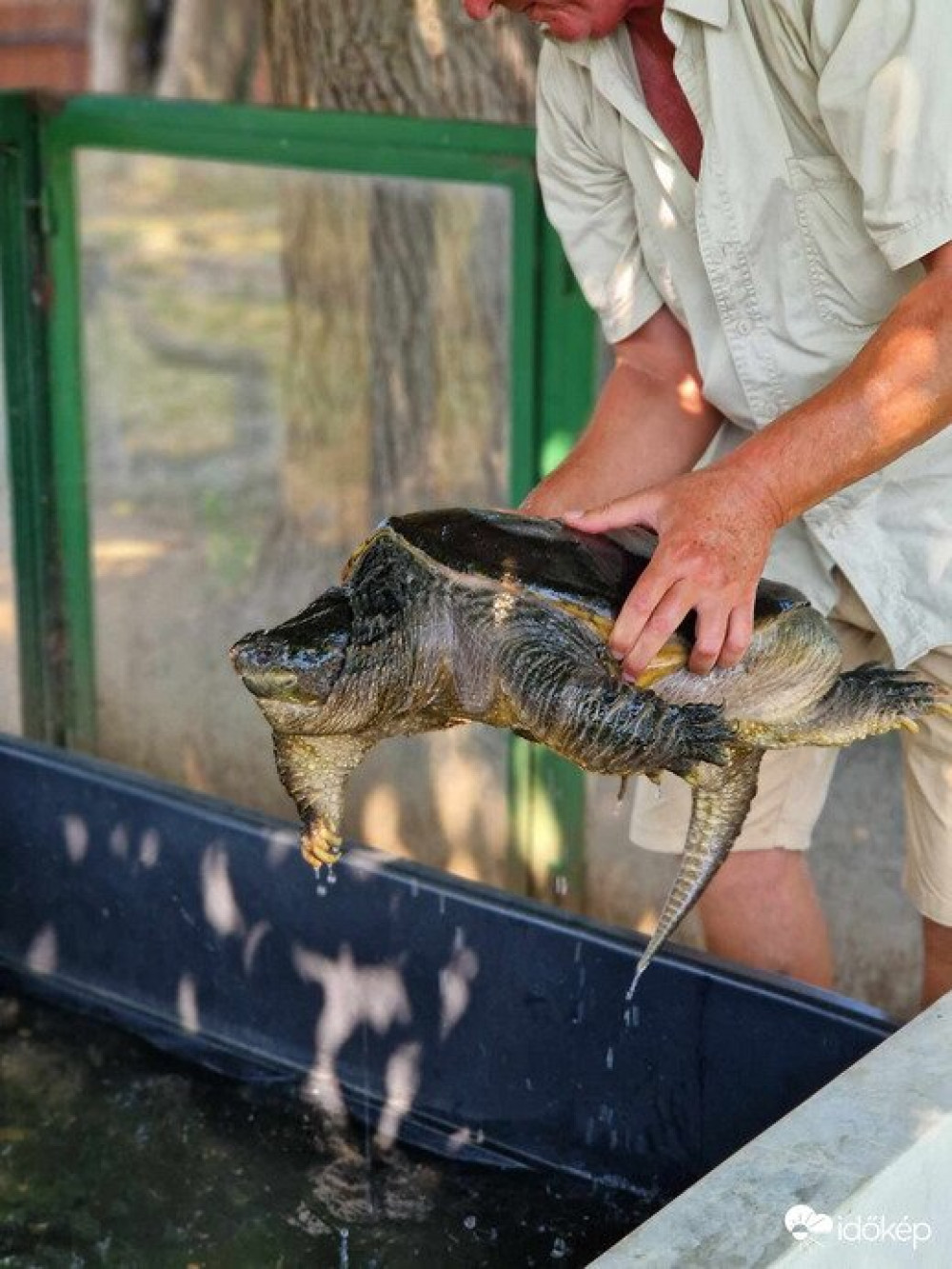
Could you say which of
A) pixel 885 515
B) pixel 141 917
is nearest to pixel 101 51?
pixel 141 917

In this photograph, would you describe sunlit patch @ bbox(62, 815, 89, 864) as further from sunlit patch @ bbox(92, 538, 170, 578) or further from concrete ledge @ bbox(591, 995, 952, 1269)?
concrete ledge @ bbox(591, 995, 952, 1269)

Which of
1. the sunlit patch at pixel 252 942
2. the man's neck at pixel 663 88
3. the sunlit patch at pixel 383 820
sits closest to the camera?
the man's neck at pixel 663 88

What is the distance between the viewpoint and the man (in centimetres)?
221

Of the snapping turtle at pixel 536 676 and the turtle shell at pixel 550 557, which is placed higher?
the turtle shell at pixel 550 557

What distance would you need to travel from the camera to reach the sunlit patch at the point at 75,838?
359 cm

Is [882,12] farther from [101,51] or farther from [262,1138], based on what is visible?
[101,51]

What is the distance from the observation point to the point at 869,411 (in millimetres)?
2223

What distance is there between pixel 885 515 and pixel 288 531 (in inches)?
74.4

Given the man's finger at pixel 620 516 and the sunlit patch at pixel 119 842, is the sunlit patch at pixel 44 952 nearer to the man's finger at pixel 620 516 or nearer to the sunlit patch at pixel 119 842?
the sunlit patch at pixel 119 842

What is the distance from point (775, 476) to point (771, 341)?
41 centimetres

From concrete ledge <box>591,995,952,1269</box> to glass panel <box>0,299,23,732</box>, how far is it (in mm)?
2910

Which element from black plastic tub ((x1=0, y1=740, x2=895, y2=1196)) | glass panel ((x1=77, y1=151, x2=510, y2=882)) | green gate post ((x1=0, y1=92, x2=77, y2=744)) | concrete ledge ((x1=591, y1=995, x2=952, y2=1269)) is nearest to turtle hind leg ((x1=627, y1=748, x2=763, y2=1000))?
black plastic tub ((x1=0, y1=740, x2=895, y2=1196))

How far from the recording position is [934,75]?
85.4 inches

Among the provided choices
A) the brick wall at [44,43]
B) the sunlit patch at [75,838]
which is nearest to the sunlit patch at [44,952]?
the sunlit patch at [75,838]
